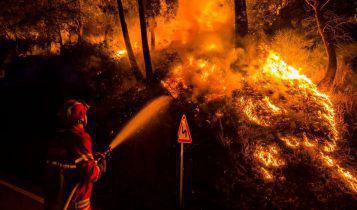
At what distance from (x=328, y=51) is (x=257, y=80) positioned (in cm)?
342

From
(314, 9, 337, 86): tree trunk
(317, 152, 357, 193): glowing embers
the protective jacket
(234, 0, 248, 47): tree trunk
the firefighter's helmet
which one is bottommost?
(317, 152, 357, 193): glowing embers

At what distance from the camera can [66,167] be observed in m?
3.96

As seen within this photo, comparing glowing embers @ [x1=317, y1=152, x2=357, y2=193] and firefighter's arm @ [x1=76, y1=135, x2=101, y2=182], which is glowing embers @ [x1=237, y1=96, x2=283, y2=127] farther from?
firefighter's arm @ [x1=76, y1=135, x2=101, y2=182]

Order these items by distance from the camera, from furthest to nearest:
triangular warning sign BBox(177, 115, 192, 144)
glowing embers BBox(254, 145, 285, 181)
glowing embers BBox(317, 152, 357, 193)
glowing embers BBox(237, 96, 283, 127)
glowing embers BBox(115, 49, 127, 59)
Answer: glowing embers BBox(115, 49, 127, 59) → glowing embers BBox(237, 96, 283, 127) → glowing embers BBox(254, 145, 285, 181) → glowing embers BBox(317, 152, 357, 193) → triangular warning sign BBox(177, 115, 192, 144)

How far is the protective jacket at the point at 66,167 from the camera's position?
400 centimetres

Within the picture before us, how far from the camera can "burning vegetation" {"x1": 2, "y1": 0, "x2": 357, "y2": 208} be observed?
8.24 meters

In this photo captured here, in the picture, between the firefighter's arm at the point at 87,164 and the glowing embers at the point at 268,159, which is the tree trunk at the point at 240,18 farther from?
the firefighter's arm at the point at 87,164

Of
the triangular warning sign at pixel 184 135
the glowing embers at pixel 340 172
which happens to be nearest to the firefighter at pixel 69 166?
the triangular warning sign at pixel 184 135

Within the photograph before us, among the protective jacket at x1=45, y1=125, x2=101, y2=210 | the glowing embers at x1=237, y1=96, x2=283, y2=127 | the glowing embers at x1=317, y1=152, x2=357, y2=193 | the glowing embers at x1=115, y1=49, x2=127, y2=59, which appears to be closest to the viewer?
the protective jacket at x1=45, y1=125, x2=101, y2=210

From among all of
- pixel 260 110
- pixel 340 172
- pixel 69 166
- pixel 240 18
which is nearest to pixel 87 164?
pixel 69 166

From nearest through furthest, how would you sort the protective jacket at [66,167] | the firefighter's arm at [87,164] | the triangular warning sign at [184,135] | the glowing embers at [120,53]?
the protective jacket at [66,167]
the firefighter's arm at [87,164]
the triangular warning sign at [184,135]
the glowing embers at [120,53]

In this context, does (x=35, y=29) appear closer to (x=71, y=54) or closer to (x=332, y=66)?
(x=71, y=54)

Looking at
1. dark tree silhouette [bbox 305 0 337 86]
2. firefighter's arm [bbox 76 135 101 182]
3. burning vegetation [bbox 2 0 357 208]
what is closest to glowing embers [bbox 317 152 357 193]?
burning vegetation [bbox 2 0 357 208]

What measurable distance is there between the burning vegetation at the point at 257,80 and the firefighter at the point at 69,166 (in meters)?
4.71
